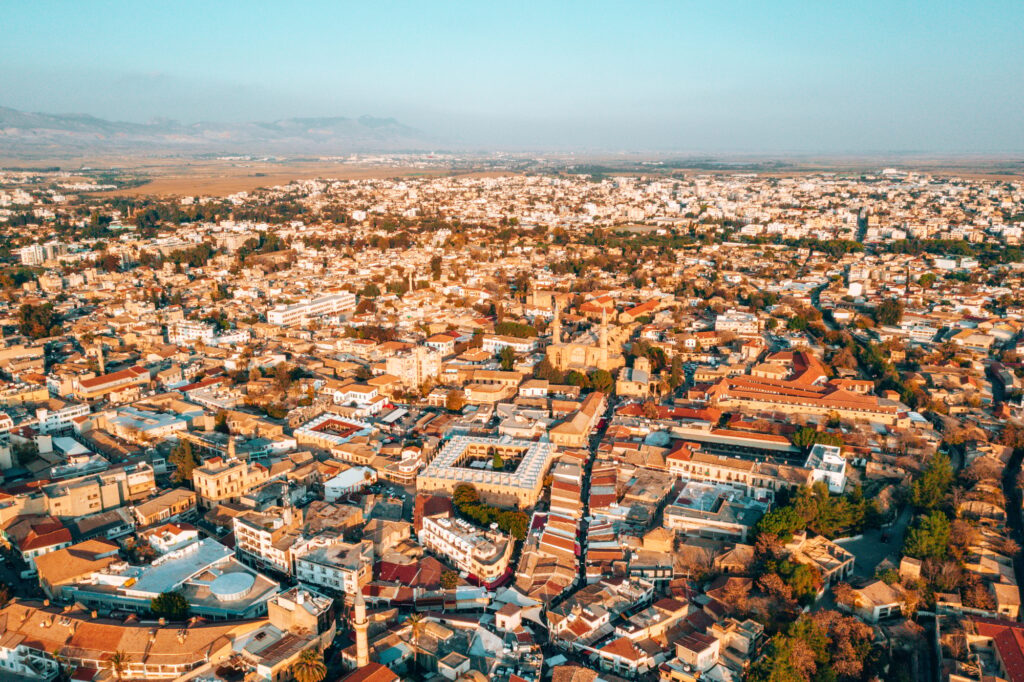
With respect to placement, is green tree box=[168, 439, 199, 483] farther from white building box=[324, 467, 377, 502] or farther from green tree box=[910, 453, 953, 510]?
green tree box=[910, 453, 953, 510]

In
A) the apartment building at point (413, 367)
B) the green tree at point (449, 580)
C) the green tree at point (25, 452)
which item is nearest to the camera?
the green tree at point (449, 580)

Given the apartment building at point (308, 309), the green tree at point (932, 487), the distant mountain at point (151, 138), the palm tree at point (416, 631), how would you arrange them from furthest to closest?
1. the distant mountain at point (151, 138)
2. the apartment building at point (308, 309)
3. the green tree at point (932, 487)
4. the palm tree at point (416, 631)

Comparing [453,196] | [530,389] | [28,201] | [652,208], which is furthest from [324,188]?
[530,389]

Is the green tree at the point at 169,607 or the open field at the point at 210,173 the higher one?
the open field at the point at 210,173

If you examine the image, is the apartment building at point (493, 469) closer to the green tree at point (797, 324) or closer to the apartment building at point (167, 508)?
the apartment building at point (167, 508)

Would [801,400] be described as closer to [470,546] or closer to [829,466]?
[829,466]

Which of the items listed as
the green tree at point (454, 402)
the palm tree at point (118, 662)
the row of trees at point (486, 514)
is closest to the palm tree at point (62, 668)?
the palm tree at point (118, 662)

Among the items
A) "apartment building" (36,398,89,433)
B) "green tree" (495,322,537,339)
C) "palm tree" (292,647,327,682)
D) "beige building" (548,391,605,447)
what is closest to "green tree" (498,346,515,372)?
"green tree" (495,322,537,339)
